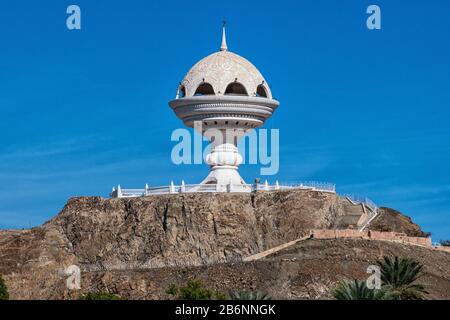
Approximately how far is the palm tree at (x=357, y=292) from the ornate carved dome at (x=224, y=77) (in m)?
24.9

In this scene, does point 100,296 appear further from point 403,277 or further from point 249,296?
point 403,277

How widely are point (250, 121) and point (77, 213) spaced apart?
35.9 ft

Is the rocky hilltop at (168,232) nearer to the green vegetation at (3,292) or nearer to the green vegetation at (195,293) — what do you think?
the green vegetation at (3,292)

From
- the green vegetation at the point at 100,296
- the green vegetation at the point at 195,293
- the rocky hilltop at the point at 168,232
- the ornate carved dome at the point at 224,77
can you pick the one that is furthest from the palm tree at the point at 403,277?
the ornate carved dome at the point at 224,77

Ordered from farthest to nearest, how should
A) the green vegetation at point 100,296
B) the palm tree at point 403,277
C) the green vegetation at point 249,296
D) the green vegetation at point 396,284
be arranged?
the palm tree at point 403,277 < the green vegetation at point 100,296 < the green vegetation at point 396,284 < the green vegetation at point 249,296

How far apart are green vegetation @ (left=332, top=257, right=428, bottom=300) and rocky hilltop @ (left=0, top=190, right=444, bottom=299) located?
10076 millimetres

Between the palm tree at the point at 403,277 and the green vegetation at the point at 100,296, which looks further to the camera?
the palm tree at the point at 403,277

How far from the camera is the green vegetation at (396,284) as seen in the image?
7319 cm

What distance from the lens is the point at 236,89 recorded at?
98500 millimetres

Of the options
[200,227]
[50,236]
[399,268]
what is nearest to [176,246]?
[200,227]

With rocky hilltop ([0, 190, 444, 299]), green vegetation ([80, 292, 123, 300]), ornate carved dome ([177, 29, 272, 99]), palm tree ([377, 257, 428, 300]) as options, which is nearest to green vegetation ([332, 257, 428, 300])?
palm tree ([377, 257, 428, 300])

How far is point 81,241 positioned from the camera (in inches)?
3686

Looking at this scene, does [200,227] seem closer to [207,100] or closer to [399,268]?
[207,100]
